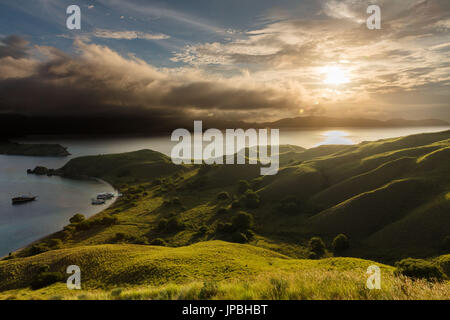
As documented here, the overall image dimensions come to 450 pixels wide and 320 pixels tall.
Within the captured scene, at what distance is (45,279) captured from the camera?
32719 mm

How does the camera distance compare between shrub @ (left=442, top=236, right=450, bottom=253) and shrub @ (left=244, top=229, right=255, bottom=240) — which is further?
shrub @ (left=244, top=229, right=255, bottom=240)

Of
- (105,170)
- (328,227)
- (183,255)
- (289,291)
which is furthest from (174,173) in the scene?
(289,291)

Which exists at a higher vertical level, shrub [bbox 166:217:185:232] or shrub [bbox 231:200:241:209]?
shrub [bbox 231:200:241:209]

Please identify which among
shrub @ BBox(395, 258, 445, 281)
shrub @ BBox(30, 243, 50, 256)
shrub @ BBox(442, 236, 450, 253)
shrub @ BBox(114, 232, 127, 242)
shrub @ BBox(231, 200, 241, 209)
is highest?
shrub @ BBox(395, 258, 445, 281)

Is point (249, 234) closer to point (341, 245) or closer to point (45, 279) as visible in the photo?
point (341, 245)

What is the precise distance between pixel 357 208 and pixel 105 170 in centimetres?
18812

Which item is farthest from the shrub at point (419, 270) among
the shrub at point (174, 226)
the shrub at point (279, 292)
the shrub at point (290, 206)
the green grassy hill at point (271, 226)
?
the shrub at point (174, 226)

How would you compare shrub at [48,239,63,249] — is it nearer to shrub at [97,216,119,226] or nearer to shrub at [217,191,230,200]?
shrub at [97,216,119,226]

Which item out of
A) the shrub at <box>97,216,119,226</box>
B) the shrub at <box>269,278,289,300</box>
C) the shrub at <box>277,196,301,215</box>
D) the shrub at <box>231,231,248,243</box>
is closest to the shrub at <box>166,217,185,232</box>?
the shrub at <box>231,231,248,243</box>

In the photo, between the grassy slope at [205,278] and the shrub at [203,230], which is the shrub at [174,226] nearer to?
the shrub at [203,230]

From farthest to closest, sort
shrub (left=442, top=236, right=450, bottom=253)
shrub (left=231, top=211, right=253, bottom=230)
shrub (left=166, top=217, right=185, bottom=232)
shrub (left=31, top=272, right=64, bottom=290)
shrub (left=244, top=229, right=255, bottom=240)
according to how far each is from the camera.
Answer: shrub (left=166, top=217, right=185, bottom=232) < shrub (left=231, top=211, right=253, bottom=230) < shrub (left=244, top=229, right=255, bottom=240) < shrub (left=442, top=236, right=450, bottom=253) < shrub (left=31, top=272, right=64, bottom=290)

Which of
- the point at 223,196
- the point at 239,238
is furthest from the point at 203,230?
the point at 223,196

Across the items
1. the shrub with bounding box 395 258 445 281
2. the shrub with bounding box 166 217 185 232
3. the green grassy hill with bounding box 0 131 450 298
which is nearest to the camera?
the shrub with bounding box 395 258 445 281

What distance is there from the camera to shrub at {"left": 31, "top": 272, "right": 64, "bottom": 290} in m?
32.1
